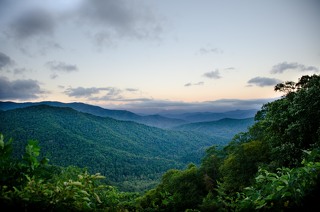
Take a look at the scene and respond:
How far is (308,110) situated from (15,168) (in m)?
12.2

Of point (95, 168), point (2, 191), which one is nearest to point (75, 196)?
point (2, 191)

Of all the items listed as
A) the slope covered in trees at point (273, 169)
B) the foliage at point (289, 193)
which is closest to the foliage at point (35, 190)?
the foliage at point (289, 193)

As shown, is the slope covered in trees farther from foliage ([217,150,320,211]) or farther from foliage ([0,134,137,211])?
foliage ([0,134,137,211])

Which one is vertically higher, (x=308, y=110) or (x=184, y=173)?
(x=308, y=110)

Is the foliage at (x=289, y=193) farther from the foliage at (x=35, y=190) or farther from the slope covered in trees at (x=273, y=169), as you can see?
the foliage at (x=35, y=190)

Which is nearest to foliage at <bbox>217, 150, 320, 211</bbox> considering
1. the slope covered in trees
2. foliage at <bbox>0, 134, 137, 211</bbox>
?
the slope covered in trees

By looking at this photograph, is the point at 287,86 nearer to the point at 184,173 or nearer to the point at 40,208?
the point at 184,173

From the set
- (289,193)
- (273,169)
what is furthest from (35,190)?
(273,169)

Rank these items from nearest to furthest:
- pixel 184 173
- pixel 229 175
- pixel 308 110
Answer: pixel 308 110 → pixel 229 175 → pixel 184 173

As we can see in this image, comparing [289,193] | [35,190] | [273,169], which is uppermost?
[35,190]

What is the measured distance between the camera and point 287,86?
20.0 metres

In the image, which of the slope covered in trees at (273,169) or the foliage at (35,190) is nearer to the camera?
the foliage at (35,190)

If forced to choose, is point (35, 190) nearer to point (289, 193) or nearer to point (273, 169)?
point (289, 193)

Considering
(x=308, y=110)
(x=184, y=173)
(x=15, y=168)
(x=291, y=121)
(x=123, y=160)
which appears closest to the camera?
(x=15, y=168)
